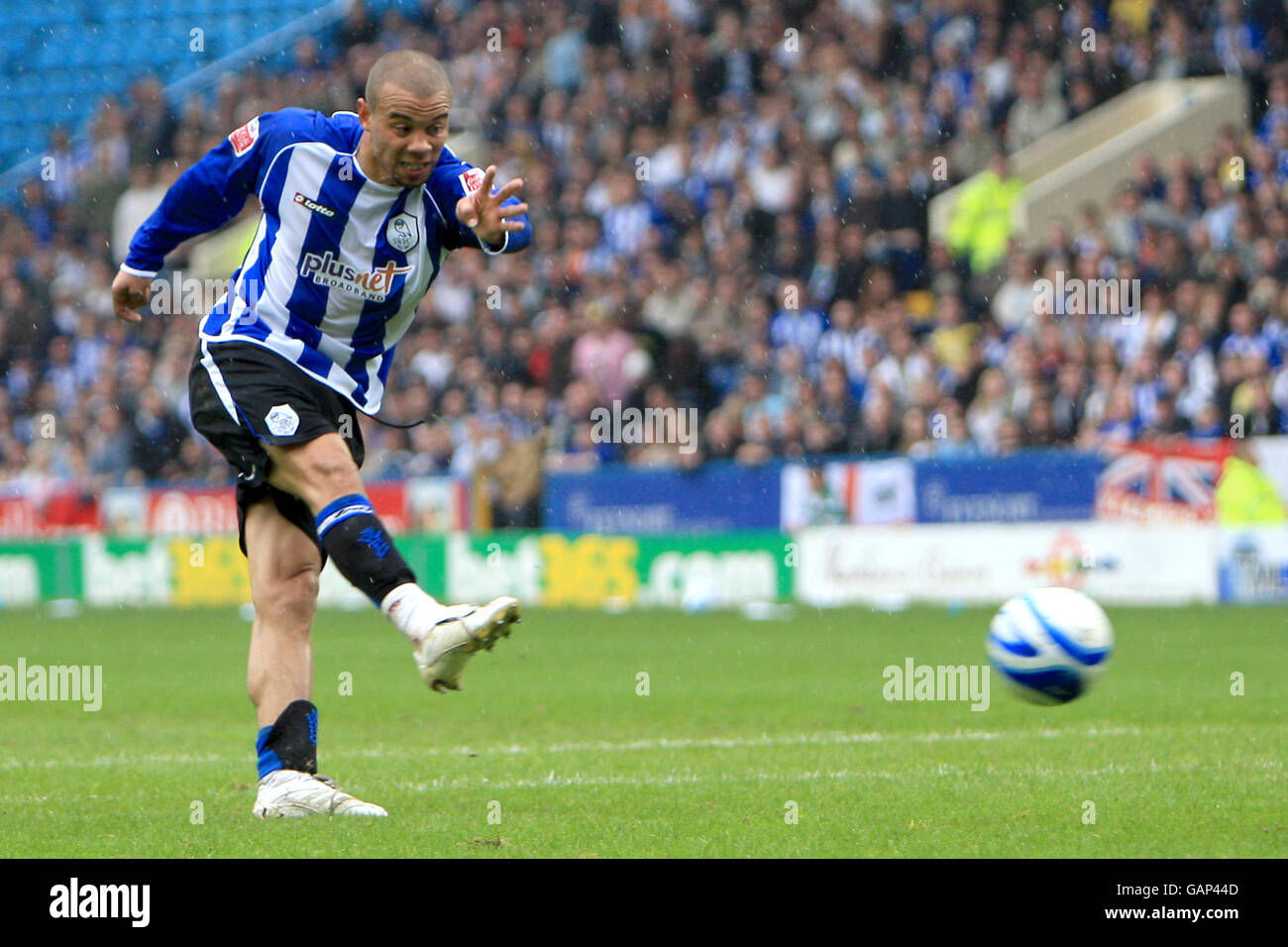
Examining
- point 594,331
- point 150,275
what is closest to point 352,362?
point 150,275

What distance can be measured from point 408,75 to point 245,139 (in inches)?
27.4

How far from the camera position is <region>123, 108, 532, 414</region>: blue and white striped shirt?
572cm

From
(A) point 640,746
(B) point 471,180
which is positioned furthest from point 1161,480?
(B) point 471,180

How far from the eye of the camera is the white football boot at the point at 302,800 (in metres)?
5.57

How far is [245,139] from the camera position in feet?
19.2

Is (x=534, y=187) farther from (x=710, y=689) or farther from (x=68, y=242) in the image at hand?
(x=710, y=689)

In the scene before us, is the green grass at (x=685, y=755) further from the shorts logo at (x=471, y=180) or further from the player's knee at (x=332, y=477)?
the shorts logo at (x=471, y=180)

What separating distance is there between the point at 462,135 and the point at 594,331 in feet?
18.6

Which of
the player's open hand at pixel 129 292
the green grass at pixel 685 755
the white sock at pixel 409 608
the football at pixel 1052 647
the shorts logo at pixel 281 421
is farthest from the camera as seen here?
the football at pixel 1052 647

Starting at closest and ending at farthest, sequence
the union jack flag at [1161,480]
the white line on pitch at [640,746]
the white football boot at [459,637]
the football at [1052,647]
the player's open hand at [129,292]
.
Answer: the white football boot at [459,637]
the player's open hand at [129,292]
the football at [1052,647]
the white line on pitch at [640,746]
the union jack flag at [1161,480]

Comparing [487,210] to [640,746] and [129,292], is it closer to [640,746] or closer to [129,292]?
[129,292]

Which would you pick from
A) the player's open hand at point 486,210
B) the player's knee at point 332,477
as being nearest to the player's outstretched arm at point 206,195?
the player's open hand at point 486,210

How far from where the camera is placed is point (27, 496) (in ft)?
69.3

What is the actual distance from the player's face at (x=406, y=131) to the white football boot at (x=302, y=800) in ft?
5.95
